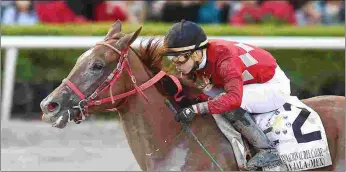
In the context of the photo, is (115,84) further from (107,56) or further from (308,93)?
(308,93)

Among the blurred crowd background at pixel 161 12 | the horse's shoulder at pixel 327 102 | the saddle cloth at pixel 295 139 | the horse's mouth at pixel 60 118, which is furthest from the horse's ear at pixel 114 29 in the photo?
the blurred crowd background at pixel 161 12

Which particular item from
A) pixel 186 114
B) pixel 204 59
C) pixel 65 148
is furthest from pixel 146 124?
pixel 65 148

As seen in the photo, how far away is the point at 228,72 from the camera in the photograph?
18.6 ft

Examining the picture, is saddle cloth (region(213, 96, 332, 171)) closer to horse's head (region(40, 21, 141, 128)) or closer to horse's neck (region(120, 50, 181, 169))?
horse's neck (region(120, 50, 181, 169))

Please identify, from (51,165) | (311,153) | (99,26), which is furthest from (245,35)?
(311,153)

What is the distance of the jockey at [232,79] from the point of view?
5.70m

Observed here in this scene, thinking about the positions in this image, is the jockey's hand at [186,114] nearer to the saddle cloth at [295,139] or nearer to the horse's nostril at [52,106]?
the saddle cloth at [295,139]

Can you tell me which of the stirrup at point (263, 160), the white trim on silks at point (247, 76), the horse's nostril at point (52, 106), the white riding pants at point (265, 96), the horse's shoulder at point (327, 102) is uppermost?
the horse's nostril at point (52, 106)

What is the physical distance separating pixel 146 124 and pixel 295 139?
905 millimetres

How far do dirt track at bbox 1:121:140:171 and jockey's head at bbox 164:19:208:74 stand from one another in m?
3.22

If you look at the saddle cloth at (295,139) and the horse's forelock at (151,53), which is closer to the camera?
the saddle cloth at (295,139)

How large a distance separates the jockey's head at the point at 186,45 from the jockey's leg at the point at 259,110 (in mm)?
364

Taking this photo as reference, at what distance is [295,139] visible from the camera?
586 centimetres

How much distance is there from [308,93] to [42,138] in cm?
300
